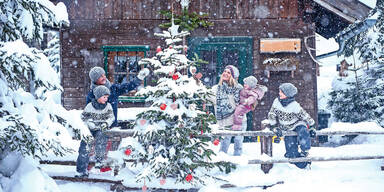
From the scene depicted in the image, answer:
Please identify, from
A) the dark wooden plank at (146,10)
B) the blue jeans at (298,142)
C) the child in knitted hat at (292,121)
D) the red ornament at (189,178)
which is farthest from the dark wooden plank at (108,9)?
the red ornament at (189,178)

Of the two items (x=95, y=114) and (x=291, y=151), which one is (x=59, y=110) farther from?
(x=291, y=151)

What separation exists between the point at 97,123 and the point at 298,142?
3.48m

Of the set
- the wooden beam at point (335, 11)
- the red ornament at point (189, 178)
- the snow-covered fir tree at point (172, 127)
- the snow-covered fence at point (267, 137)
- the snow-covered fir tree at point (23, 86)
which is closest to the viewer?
the snow-covered fir tree at point (23, 86)

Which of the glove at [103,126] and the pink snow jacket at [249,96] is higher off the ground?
the pink snow jacket at [249,96]

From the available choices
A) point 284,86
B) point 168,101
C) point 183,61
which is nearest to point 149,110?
point 168,101

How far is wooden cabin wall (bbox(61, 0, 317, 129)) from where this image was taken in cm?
927

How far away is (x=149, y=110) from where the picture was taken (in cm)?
511

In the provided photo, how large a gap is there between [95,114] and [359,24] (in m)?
7.23

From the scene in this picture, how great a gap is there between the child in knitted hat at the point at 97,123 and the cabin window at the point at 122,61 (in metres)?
3.81

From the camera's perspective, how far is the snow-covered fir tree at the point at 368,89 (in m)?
10.4

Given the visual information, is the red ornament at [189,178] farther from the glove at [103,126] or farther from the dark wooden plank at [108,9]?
the dark wooden plank at [108,9]

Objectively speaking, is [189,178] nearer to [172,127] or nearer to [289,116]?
[172,127]

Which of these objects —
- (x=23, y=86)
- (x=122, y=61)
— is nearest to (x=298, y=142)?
(x=23, y=86)

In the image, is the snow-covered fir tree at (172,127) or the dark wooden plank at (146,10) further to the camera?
the dark wooden plank at (146,10)
